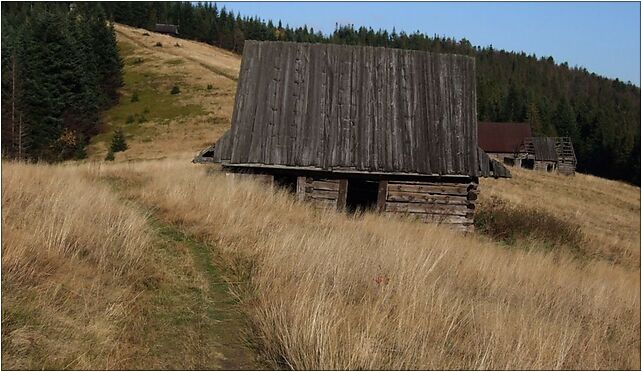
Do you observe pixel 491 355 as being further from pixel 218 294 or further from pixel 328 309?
pixel 218 294

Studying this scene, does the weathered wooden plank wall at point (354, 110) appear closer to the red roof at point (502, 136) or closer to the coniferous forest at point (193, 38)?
the coniferous forest at point (193, 38)

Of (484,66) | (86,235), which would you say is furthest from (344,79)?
(484,66)

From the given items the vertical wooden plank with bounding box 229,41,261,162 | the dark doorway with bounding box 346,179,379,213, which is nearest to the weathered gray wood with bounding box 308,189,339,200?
the vertical wooden plank with bounding box 229,41,261,162

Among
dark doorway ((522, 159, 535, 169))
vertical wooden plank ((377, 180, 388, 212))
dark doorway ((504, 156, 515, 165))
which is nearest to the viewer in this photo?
vertical wooden plank ((377, 180, 388, 212))

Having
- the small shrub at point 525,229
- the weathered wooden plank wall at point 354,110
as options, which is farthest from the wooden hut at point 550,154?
the weathered wooden plank wall at point 354,110

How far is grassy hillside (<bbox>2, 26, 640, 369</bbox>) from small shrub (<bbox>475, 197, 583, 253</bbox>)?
5.86m

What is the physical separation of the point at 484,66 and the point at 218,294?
139402mm

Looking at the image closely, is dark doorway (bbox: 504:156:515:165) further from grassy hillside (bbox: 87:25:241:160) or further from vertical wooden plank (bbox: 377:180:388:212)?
vertical wooden plank (bbox: 377:180:388:212)

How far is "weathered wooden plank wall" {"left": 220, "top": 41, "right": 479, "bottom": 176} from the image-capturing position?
1317cm

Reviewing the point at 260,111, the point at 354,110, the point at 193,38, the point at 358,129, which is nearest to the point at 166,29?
the point at 193,38

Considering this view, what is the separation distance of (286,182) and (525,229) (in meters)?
7.05

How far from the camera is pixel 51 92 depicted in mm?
40031

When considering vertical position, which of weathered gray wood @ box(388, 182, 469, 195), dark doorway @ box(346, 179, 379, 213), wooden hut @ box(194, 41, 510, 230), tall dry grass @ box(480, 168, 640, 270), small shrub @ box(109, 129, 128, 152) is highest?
wooden hut @ box(194, 41, 510, 230)

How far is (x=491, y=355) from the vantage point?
3803mm
